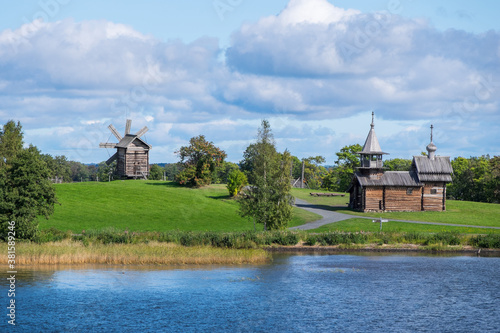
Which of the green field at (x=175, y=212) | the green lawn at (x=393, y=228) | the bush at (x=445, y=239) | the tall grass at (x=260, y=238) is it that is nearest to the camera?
the tall grass at (x=260, y=238)

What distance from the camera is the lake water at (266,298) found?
29.9 m

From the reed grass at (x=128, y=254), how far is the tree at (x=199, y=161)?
41054 millimetres

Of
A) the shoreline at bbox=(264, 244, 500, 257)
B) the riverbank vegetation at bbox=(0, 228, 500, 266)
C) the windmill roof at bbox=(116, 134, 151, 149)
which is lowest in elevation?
the shoreline at bbox=(264, 244, 500, 257)

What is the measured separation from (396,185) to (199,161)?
99.1ft

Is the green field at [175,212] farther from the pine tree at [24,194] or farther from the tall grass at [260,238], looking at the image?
the pine tree at [24,194]

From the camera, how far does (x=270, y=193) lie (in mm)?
56969

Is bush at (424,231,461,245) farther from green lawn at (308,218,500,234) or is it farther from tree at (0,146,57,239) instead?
tree at (0,146,57,239)

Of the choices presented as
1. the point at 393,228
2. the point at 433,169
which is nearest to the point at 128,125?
the point at 433,169

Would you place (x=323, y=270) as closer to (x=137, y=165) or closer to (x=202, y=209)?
(x=202, y=209)

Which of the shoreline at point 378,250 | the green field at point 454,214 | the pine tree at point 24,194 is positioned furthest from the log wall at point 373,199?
the pine tree at point 24,194

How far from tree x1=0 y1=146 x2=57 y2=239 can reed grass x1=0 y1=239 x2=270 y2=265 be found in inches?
69.8

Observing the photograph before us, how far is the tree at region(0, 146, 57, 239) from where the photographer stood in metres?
45.4

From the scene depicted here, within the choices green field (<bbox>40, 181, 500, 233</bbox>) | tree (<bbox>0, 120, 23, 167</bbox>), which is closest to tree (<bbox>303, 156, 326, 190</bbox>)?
green field (<bbox>40, 181, 500, 233</bbox>)

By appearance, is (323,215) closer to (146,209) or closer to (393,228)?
(393,228)
